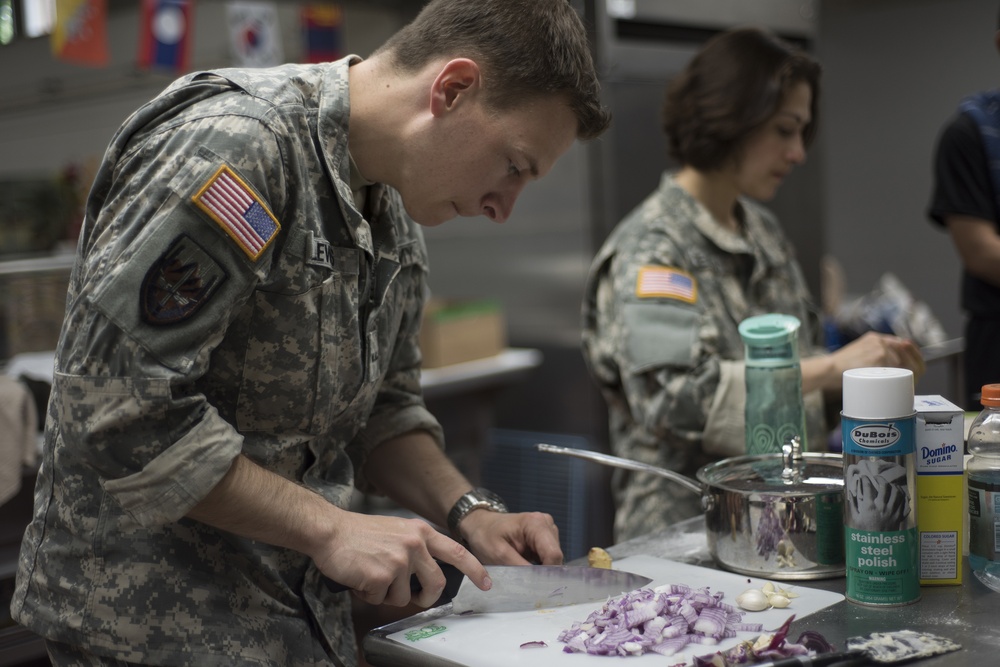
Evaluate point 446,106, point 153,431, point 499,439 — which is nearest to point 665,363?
point 446,106

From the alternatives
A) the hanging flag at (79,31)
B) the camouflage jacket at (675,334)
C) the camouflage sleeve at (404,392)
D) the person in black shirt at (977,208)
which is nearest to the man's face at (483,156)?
the camouflage sleeve at (404,392)

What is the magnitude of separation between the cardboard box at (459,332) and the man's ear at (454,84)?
236 centimetres

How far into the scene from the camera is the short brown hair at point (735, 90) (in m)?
2.05

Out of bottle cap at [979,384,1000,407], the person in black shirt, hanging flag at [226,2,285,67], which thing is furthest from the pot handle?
hanging flag at [226,2,285,67]

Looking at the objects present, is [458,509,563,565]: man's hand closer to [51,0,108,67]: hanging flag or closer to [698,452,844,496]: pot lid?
[698,452,844,496]: pot lid

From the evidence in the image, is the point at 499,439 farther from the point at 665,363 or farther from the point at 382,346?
the point at 382,346

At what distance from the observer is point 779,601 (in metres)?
1.14

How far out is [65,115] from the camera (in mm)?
5051

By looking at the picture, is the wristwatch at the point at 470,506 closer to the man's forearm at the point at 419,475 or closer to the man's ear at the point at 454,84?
the man's forearm at the point at 419,475

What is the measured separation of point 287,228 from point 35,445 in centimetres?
162

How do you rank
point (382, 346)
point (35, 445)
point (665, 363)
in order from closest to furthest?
1. point (382, 346)
2. point (665, 363)
3. point (35, 445)

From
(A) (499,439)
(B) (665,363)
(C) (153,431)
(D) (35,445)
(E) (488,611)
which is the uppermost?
(C) (153,431)

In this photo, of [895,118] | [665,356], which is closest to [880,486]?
[665,356]

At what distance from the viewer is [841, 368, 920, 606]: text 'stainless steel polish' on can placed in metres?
1.09
